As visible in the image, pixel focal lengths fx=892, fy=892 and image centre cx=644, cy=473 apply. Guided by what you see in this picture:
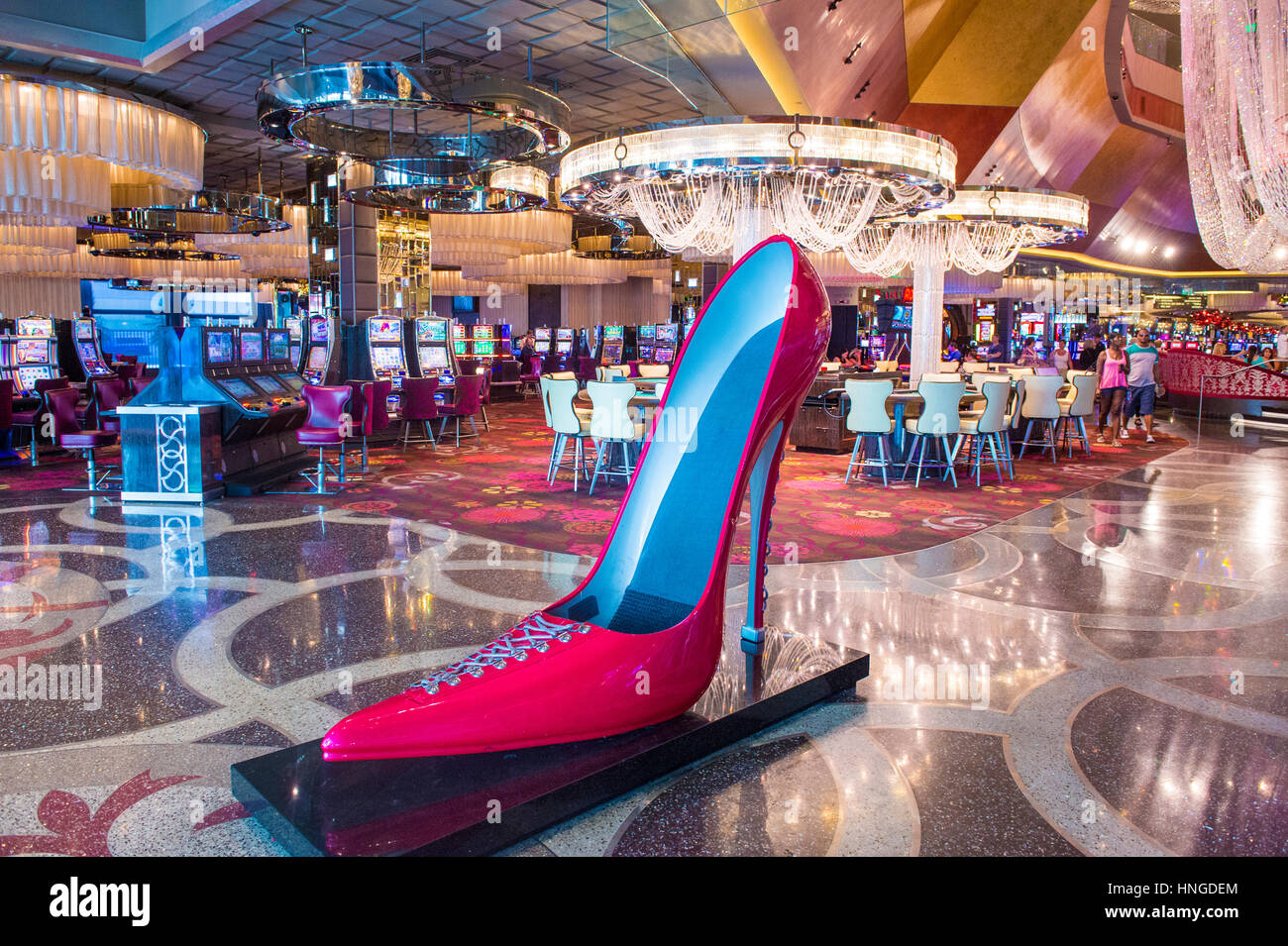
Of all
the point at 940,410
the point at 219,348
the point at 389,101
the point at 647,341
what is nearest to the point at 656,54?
the point at 389,101

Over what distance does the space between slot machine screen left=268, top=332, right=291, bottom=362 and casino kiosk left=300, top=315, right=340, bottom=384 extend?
5.69 ft

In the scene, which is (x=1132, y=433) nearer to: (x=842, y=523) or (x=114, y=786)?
(x=842, y=523)

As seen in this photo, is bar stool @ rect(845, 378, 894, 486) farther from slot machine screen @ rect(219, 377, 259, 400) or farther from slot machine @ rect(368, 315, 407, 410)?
slot machine @ rect(368, 315, 407, 410)

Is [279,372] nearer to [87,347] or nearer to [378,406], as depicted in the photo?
[378,406]

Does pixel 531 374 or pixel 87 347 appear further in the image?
pixel 531 374

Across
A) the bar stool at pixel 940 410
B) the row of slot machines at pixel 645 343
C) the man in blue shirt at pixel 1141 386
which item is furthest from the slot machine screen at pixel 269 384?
the row of slot machines at pixel 645 343

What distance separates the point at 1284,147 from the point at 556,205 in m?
10.0

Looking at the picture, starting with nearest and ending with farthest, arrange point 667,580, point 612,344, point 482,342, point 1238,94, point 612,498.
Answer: point 667,580 < point 1238,94 < point 612,498 < point 482,342 < point 612,344

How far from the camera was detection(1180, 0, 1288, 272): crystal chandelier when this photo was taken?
3.46 meters

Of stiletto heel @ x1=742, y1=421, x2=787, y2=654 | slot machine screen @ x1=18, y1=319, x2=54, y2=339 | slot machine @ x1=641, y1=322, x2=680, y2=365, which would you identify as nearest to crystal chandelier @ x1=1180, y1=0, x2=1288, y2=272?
stiletto heel @ x1=742, y1=421, x2=787, y2=654

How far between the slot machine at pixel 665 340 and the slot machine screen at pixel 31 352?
1165 cm

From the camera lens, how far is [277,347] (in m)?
8.38

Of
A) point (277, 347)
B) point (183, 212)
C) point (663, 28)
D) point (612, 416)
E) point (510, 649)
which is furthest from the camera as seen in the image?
point (183, 212)

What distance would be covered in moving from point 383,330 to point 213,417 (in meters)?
4.78
